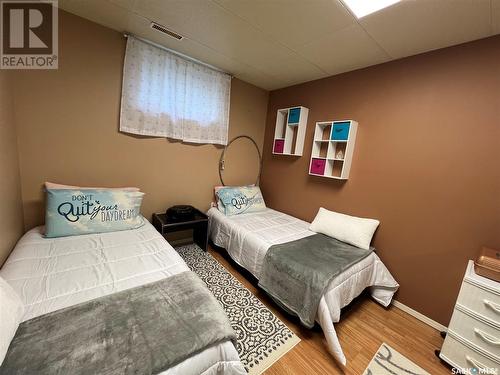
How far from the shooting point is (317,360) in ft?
4.68

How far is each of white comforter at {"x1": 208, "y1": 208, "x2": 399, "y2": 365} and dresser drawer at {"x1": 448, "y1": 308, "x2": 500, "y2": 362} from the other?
0.58 m

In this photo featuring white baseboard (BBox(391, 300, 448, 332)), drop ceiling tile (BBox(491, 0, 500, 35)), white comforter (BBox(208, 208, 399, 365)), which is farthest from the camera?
white baseboard (BBox(391, 300, 448, 332))

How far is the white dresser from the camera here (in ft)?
4.24

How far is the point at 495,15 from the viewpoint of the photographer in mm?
1347

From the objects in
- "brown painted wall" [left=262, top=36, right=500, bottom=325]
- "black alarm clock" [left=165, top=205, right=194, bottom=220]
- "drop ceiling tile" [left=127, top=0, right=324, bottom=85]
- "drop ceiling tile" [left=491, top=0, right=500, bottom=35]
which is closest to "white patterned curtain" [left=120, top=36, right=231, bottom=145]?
"drop ceiling tile" [left=127, top=0, right=324, bottom=85]

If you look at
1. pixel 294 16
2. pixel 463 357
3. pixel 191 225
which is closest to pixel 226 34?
pixel 294 16

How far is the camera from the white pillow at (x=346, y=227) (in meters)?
2.09

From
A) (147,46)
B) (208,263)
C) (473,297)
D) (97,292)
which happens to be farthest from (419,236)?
(147,46)

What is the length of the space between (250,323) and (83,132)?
2346mm

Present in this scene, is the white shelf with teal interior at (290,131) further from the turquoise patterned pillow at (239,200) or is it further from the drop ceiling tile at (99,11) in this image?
the drop ceiling tile at (99,11)

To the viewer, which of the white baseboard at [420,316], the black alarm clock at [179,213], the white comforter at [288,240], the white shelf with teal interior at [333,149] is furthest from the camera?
the black alarm clock at [179,213]

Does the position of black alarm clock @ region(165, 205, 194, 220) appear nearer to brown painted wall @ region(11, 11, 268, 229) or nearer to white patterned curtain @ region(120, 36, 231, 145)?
brown painted wall @ region(11, 11, 268, 229)

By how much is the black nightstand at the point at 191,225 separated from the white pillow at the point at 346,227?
1.35 metres

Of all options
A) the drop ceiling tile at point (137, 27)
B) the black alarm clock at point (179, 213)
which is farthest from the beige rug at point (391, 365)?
the drop ceiling tile at point (137, 27)
